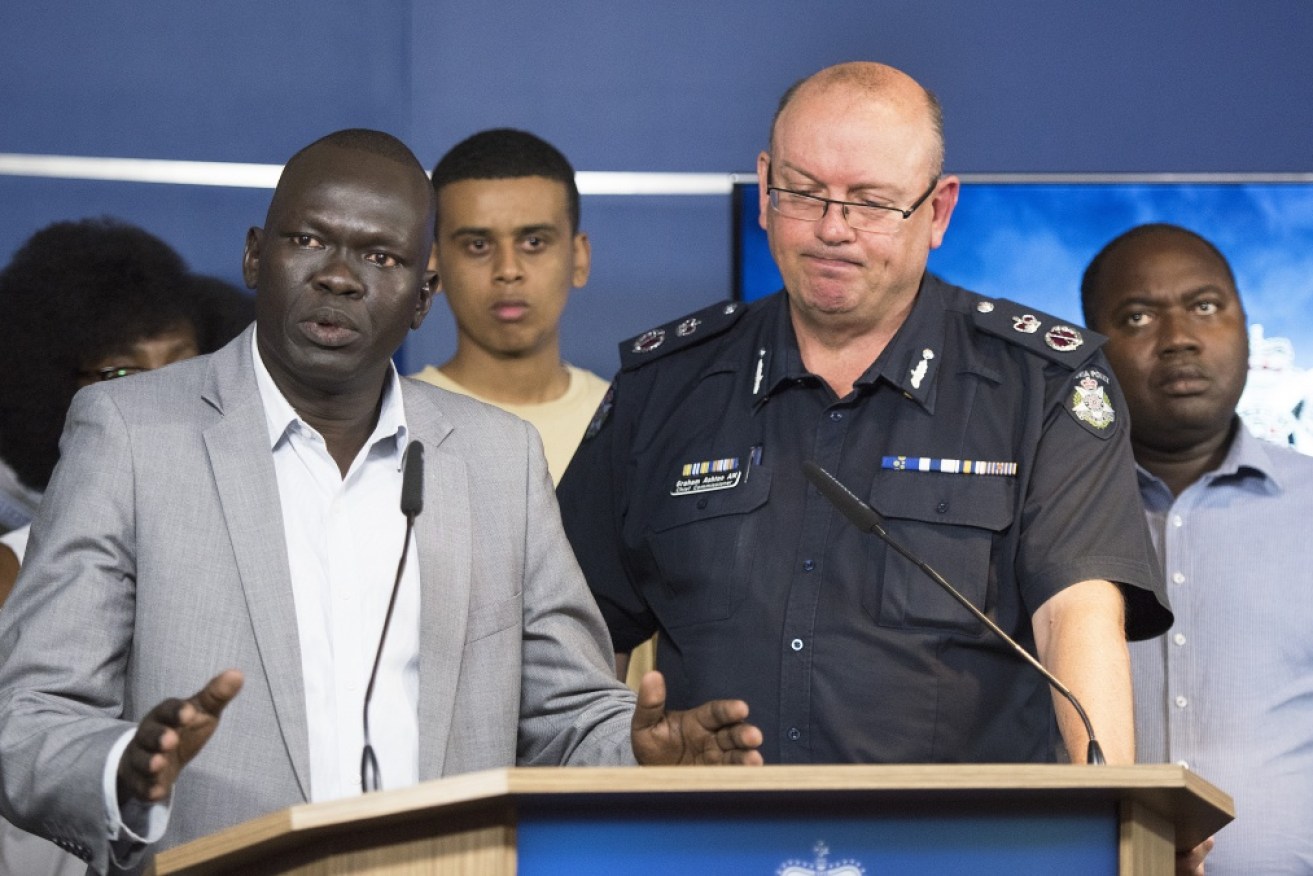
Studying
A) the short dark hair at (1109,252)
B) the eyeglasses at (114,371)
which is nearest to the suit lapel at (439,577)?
the eyeglasses at (114,371)

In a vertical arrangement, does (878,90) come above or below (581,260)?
below

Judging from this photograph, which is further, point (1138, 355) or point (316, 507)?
point (1138, 355)

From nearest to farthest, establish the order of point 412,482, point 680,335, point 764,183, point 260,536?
point 412,482 < point 260,536 < point 764,183 < point 680,335

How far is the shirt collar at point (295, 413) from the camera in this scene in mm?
2566

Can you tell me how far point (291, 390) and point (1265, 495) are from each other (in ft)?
6.96

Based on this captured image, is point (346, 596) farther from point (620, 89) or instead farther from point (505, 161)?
point (620, 89)

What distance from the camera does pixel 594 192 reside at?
4727 mm

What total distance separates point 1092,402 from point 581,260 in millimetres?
1809

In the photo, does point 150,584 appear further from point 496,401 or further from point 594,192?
point 594,192

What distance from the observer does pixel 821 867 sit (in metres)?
1.86

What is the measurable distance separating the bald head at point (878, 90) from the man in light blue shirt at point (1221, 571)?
943 millimetres

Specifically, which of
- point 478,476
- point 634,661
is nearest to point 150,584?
point 478,476

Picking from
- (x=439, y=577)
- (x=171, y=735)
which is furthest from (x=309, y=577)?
(x=171, y=735)

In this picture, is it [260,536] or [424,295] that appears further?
[424,295]
